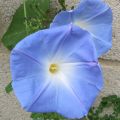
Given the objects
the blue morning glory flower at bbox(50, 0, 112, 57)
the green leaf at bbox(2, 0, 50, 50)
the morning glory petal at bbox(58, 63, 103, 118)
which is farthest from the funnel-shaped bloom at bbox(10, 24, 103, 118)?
the green leaf at bbox(2, 0, 50, 50)

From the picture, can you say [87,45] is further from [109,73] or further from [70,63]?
[109,73]

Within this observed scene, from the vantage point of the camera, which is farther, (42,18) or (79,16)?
(42,18)

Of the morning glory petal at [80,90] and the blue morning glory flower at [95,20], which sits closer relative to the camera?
the morning glory petal at [80,90]

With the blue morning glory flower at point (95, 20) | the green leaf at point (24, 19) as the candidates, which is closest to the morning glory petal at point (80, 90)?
the blue morning glory flower at point (95, 20)

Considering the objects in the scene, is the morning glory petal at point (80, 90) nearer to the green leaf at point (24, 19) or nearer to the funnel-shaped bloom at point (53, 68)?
the funnel-shaped bloom at point (53, 68)

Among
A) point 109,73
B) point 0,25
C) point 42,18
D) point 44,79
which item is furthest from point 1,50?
point 44,79

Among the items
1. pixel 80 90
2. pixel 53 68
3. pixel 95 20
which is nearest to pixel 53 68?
pixel 53 68

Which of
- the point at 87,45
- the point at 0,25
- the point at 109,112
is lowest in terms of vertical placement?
the point at 109,112
